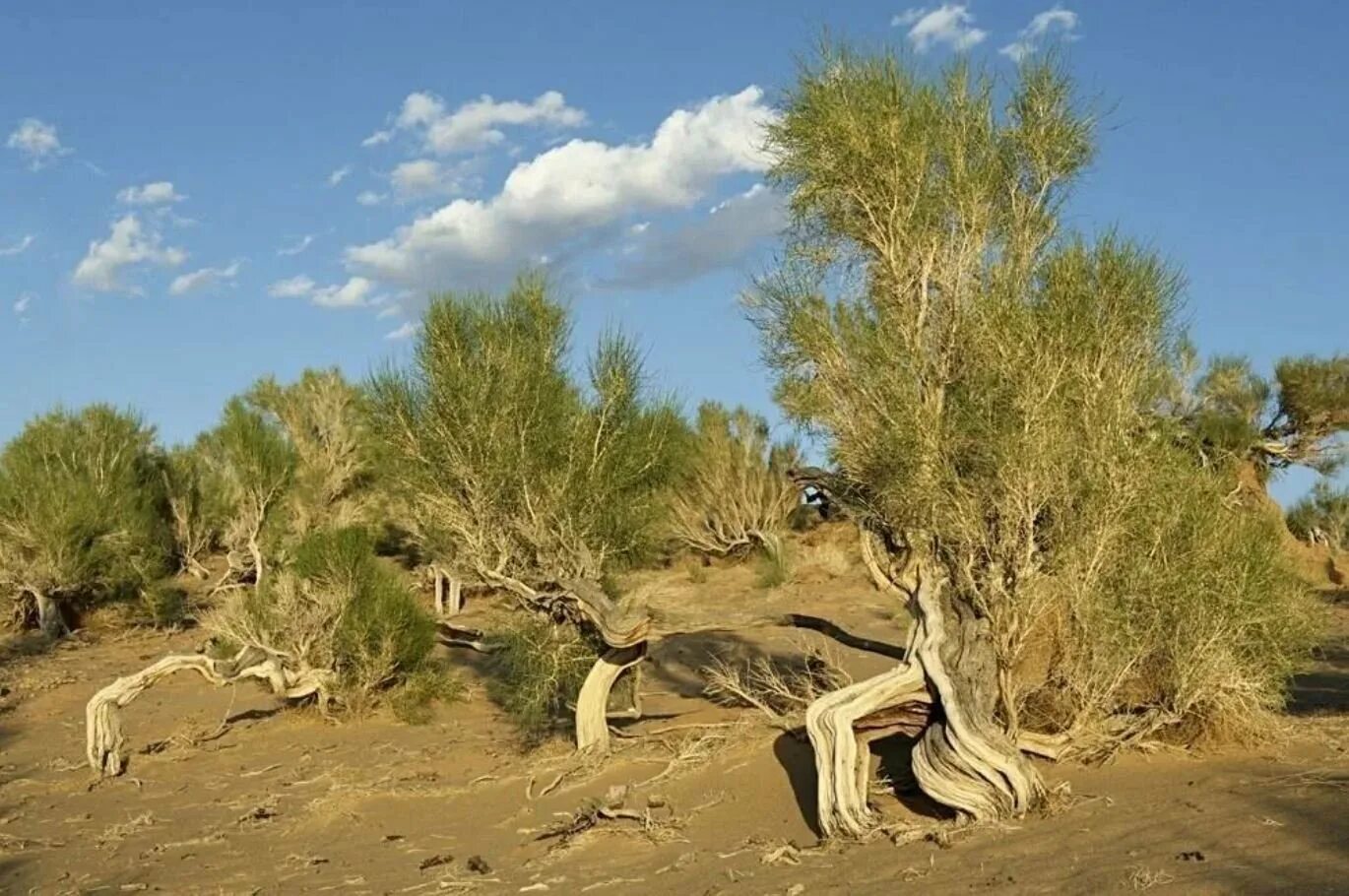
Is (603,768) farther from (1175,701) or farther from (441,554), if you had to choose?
(1175,701)

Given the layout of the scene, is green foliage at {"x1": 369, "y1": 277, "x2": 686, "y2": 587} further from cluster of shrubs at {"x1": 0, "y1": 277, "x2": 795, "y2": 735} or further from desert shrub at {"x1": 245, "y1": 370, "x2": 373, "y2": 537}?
desert shrub at {"x1": 245, "y1": 370, "x2": 373, "y2": 537}

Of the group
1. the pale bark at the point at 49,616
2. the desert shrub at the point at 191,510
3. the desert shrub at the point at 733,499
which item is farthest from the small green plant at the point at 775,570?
the pale bark at the point at 49,616

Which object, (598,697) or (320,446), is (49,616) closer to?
(320,446)

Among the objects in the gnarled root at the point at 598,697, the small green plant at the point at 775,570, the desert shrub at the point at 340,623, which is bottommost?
the gnarled root at the point at 598,697

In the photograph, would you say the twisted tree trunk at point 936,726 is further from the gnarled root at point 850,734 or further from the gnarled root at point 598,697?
the gnarled root at point 598,697

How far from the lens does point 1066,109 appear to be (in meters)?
10.8

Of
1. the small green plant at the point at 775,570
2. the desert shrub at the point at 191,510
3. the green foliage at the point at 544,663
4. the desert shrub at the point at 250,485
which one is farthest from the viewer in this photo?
the desert shrub at the point at 191,510

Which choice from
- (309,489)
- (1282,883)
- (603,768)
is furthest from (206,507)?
(1282,883)

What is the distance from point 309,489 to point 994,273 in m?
27.4

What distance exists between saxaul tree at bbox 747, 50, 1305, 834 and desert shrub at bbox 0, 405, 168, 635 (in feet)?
74.4

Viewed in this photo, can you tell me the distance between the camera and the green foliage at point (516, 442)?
43.9 feet

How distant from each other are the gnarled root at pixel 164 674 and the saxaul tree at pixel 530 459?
4.00 meters

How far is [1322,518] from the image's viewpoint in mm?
36844

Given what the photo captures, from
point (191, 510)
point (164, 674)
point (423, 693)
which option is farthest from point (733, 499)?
Result: point (164, 674)
